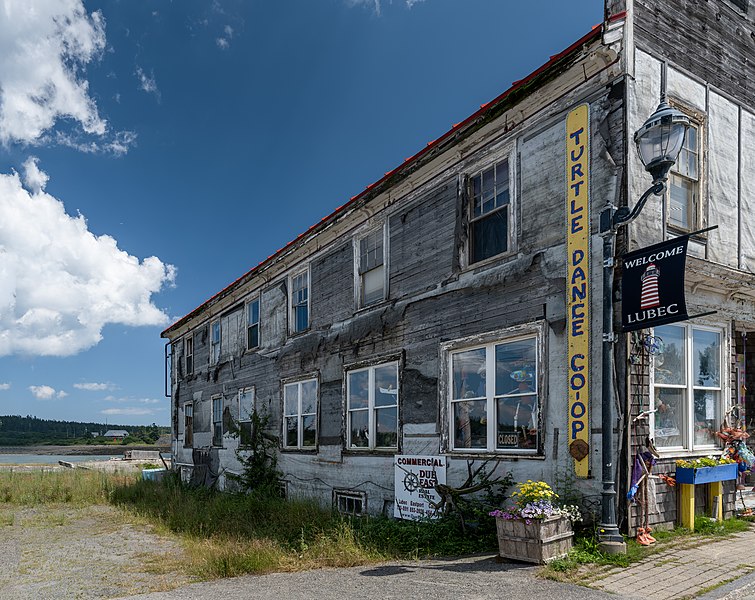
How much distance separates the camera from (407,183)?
12492 mm

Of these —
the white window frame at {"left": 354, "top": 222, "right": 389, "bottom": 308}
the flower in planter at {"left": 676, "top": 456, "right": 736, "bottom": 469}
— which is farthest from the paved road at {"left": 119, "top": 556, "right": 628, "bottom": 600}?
the white window frame at {"left": 354, "top": 222, "right": 389, "bottom": 308}

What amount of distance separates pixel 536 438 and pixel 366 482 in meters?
5.04

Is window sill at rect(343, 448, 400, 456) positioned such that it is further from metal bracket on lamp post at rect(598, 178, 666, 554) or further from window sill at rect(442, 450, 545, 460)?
metal bracket on lamp post at rect(598, 178, 666, 554)

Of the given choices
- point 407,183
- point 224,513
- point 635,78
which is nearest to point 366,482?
point 224,513

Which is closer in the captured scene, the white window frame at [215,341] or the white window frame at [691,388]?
the white window frame at [691,388]

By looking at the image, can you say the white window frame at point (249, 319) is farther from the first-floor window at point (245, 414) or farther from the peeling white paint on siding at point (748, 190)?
the peeling white paint on siding at point (748, 190)

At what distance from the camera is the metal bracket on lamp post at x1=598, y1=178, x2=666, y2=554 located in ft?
23.6

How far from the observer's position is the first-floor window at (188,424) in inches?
969

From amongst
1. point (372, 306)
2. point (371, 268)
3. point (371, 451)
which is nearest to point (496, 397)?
point (371, 451)

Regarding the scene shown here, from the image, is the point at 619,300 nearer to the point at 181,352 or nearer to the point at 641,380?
the point at 641,380

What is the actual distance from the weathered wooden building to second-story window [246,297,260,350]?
579 cm

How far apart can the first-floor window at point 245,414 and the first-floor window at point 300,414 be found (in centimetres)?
210

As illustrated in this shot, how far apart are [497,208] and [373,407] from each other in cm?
503

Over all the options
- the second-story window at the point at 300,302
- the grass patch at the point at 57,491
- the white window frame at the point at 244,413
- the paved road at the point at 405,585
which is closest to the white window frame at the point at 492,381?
the paved road at the point at 405,585
